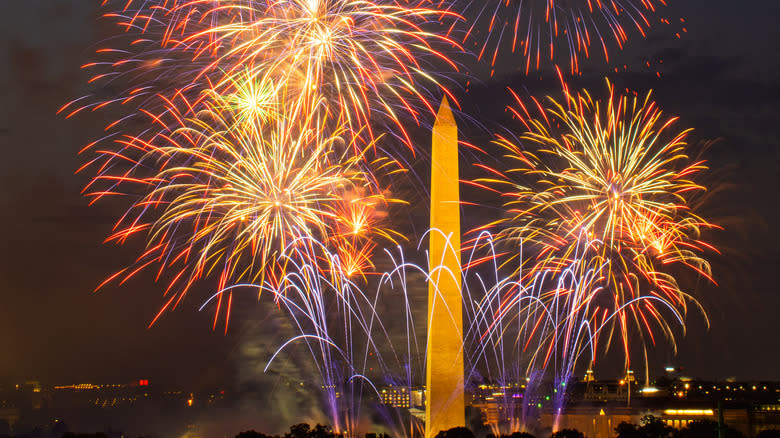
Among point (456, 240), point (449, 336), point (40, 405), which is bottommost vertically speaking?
point (40, 405)

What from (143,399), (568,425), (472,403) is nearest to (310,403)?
(472,403)

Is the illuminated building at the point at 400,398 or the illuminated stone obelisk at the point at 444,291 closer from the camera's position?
the illuminated stone obelisk at the point at 444,291

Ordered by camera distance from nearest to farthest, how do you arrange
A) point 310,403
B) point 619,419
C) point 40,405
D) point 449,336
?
point 449,336
point 619,419
point 310,403
point 40,405

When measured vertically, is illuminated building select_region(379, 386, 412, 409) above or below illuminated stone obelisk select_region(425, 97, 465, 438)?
below

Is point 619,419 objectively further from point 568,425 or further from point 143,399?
point 143,399

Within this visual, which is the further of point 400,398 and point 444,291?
point 400,398

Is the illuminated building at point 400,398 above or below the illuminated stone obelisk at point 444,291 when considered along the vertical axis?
below

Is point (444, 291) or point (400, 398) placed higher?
point (444, 291)

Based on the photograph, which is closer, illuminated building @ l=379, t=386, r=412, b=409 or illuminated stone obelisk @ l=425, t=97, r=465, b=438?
illuminated stone obelisk @ l=425, t=97, r=465, b=438
